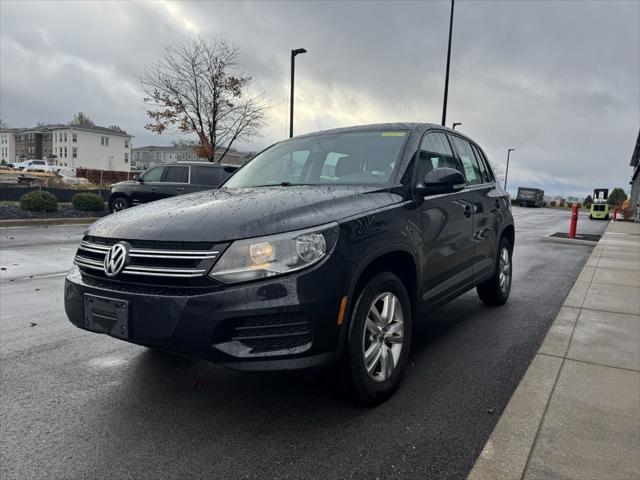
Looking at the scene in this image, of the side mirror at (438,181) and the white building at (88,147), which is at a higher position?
the white building at (88,147)

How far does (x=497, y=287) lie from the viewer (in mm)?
5430

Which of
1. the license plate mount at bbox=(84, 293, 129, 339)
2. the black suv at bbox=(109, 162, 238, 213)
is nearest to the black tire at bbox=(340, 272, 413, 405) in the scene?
the license plate mount at bbox=(84, 293, 129, 339)

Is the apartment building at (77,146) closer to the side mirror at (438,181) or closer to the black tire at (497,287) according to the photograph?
the black tire at (497,287)

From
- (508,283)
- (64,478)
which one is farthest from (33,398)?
(508,283)

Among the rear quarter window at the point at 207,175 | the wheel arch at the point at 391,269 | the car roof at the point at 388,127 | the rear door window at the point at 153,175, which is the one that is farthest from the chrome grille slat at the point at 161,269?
the rear door window at the point at 153,175

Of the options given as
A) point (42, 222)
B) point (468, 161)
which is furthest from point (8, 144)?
point (468, 161)

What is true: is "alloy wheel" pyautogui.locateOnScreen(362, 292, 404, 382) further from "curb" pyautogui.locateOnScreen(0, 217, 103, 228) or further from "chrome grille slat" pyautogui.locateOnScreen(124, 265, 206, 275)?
"curb" pyautogui.locateOnScreen(0, 217, 103, 228)

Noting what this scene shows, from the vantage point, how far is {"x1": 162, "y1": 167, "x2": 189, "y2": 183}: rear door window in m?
14.3

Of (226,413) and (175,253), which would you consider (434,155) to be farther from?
(226,413)

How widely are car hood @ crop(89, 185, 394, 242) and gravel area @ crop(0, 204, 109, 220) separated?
1441 centimetres

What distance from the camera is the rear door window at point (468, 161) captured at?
4.64 metres

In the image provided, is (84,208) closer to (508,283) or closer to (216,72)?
(216,72)

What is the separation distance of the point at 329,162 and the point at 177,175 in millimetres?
11443

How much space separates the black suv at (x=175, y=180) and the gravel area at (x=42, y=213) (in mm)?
2901
